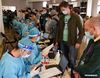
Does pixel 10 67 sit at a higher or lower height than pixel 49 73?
higher

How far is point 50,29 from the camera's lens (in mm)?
6219

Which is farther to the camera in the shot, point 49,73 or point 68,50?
point 68,50

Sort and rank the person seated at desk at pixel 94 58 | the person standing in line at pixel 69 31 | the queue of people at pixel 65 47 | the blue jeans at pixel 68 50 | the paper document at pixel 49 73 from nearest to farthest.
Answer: the person seated at desk at pixel 94 58 < the queue of people at pixel 65 47 < the paper document at pixel 49 73 < the person standing in line at pixel 69 31 < the blue jeans at pixel 68 50

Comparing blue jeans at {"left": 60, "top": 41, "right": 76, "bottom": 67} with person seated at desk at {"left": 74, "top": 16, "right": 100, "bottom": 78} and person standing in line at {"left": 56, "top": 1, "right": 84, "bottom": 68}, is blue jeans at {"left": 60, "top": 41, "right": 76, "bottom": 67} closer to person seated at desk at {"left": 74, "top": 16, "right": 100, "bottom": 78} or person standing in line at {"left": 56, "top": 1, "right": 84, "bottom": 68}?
person standing in line at {"left": 56, "top": 1, "right": 84, "bottom": 68}

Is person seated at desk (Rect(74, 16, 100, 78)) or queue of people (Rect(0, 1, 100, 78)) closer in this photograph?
person seated at desk (Rect(74, 16, 100, 78))

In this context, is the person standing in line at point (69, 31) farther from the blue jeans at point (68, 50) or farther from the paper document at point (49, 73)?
the paper document at point (49, 73)

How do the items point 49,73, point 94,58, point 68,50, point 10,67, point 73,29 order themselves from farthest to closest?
point 68,50 < point 73,29 < point 49,73 < point 10,67 < point 94,58

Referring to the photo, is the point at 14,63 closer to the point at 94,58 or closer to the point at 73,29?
the point at 94,58

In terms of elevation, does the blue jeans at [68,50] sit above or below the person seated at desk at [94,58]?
below

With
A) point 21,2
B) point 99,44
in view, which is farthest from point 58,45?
point 21,2

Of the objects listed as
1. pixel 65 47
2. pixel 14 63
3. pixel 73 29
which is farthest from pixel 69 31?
pixel 14 63

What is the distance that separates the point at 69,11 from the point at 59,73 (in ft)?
5.07

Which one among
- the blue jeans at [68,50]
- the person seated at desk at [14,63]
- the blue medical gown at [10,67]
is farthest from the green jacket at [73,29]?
the blue medical gown at [10,67]

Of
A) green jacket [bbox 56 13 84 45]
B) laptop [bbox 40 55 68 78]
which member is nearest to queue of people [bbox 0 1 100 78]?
green jacket [bbox 56 13 84 45]
